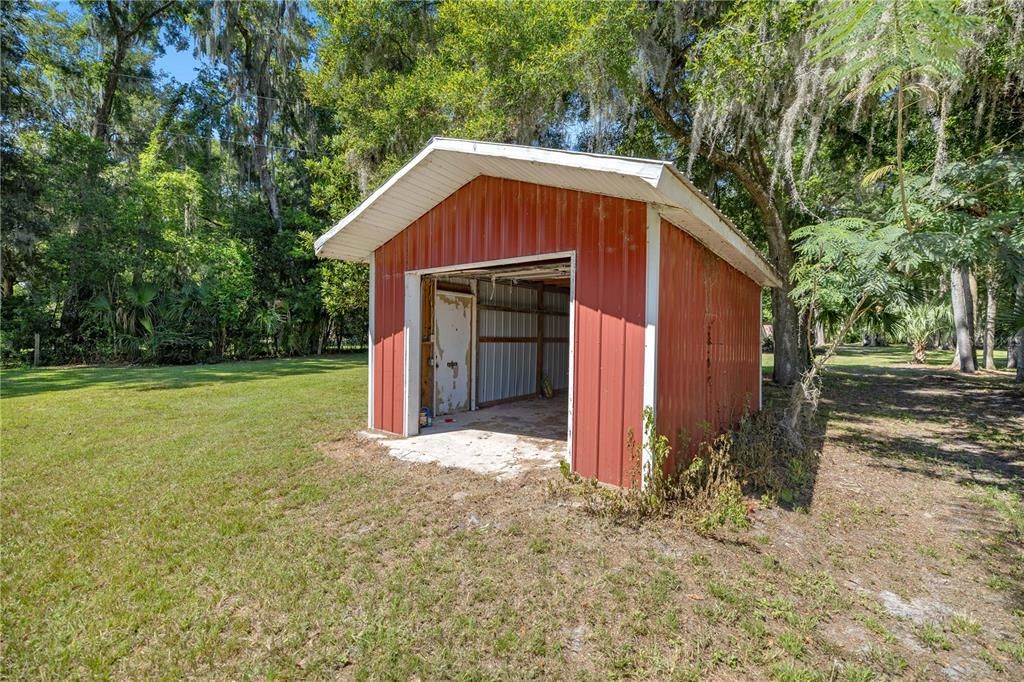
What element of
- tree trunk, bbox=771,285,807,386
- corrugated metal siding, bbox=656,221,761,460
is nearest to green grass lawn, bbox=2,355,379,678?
corrugated metal siding, bbox=656,221,761,460

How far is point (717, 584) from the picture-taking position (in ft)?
8.88

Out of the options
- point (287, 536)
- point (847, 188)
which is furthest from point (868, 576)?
point (847, 188)

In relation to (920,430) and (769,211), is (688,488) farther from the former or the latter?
(769,211)

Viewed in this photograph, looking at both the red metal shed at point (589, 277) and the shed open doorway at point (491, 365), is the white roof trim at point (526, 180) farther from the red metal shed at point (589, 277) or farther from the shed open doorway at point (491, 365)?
the shed open doorway at point (491, 365)

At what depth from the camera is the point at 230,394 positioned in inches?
359

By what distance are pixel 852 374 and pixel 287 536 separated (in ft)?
52.9

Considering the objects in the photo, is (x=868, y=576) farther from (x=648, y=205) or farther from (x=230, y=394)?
(x=230, y=394)

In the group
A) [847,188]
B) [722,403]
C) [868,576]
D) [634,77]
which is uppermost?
[634,77]

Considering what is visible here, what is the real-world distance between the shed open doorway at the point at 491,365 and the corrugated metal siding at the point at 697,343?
3.12ft

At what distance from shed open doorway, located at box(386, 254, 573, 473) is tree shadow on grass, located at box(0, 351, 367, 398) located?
6.53 meters

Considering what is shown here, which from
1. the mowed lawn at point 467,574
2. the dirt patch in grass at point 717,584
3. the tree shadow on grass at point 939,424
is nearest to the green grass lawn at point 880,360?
the tree shadow on grass at point 939,424

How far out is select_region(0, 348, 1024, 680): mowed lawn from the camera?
213 cm

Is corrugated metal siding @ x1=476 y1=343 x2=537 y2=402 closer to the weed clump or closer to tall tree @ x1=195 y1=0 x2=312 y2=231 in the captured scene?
the weed clump

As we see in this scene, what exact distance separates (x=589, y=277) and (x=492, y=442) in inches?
108
